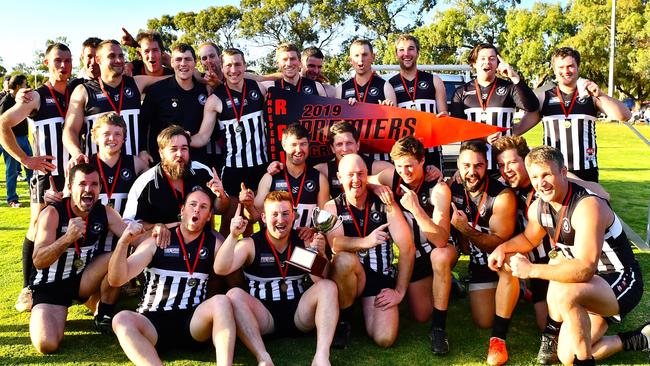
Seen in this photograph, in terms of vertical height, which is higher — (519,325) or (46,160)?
(46,160)

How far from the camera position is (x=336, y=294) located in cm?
384

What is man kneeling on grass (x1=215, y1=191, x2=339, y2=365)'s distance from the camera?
148 inches

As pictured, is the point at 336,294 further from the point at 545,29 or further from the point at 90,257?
the point at 545,29

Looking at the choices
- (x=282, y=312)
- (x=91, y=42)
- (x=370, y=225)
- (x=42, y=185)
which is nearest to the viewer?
(x=282, y=312)

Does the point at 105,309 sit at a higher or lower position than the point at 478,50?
lower

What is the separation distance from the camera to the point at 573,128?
17.5 ft

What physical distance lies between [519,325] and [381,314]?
1204mm

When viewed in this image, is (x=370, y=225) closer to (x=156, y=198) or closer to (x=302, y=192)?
(x=302, y=192)

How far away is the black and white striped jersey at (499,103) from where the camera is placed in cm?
534

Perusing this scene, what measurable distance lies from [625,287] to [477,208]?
1.15 metres

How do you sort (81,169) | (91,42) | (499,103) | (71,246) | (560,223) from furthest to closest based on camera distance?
1. (91,42)
2. (499,103)
3. (71,246)
4. (81,169)
5. (560,223)

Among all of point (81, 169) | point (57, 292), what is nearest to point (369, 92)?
point (81, 169)

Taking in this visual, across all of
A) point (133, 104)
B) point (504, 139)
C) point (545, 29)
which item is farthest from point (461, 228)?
point (545, 29)

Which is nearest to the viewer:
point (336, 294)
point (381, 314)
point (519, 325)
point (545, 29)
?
point (336, 294)
